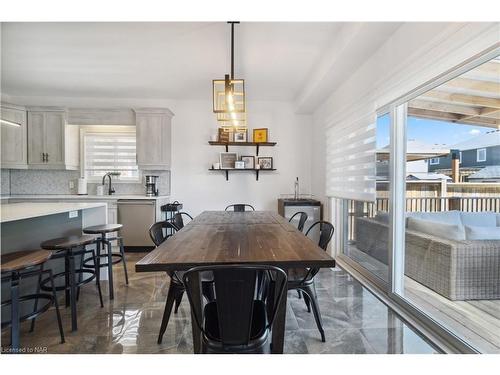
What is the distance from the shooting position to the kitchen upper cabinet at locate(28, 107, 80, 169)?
4605 mm

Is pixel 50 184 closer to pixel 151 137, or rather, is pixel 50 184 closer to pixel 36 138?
pixel 36 138

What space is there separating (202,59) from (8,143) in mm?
3730

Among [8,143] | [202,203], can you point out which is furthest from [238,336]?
[8,143]

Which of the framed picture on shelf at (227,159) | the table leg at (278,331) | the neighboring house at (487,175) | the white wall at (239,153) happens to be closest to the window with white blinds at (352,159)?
the neighboring house at (487,175)

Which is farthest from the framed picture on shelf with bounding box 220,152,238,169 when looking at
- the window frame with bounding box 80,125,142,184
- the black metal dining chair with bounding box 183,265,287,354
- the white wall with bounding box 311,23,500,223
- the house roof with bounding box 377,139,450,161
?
the black metal dining chair with bounding box 183,265,287,354

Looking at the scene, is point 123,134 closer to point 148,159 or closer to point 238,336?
point 148,159

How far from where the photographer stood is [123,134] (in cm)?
504

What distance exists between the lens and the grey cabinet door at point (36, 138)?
459cm

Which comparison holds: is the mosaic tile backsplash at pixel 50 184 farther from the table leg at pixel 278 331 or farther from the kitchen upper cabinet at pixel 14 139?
the table leg at pixel 278 331

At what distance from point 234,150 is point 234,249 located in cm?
362

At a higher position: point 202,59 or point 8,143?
point 202,59

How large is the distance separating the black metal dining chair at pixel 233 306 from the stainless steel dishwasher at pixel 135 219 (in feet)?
11.0

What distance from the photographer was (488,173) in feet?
6.16

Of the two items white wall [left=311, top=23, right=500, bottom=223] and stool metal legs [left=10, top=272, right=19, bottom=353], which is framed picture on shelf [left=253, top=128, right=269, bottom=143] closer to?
white wall [left=311, top=23, right=500, bottom=223]
